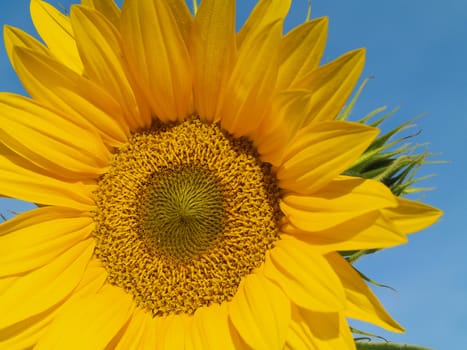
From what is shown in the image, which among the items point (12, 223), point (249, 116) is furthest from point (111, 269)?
point (249, 116)

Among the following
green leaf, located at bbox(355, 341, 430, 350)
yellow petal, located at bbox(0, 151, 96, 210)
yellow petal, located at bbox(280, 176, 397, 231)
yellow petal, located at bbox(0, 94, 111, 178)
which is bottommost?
green leaf, located at bbox(355, 341, 430, 350)

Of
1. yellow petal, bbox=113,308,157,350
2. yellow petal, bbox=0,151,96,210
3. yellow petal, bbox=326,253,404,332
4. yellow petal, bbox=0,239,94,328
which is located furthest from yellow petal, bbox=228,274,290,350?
yellow petal, bbox=0,151,96,210

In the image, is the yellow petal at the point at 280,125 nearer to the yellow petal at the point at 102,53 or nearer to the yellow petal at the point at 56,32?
the yellow petal at the point at 102,53

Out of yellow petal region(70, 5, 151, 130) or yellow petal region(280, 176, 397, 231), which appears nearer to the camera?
yellow petal region(280, 176, 397, 231)

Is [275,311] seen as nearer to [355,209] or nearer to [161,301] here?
[355,209]

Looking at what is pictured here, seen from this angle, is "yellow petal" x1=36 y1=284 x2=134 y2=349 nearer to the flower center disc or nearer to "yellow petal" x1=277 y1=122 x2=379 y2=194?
the flower center disc
